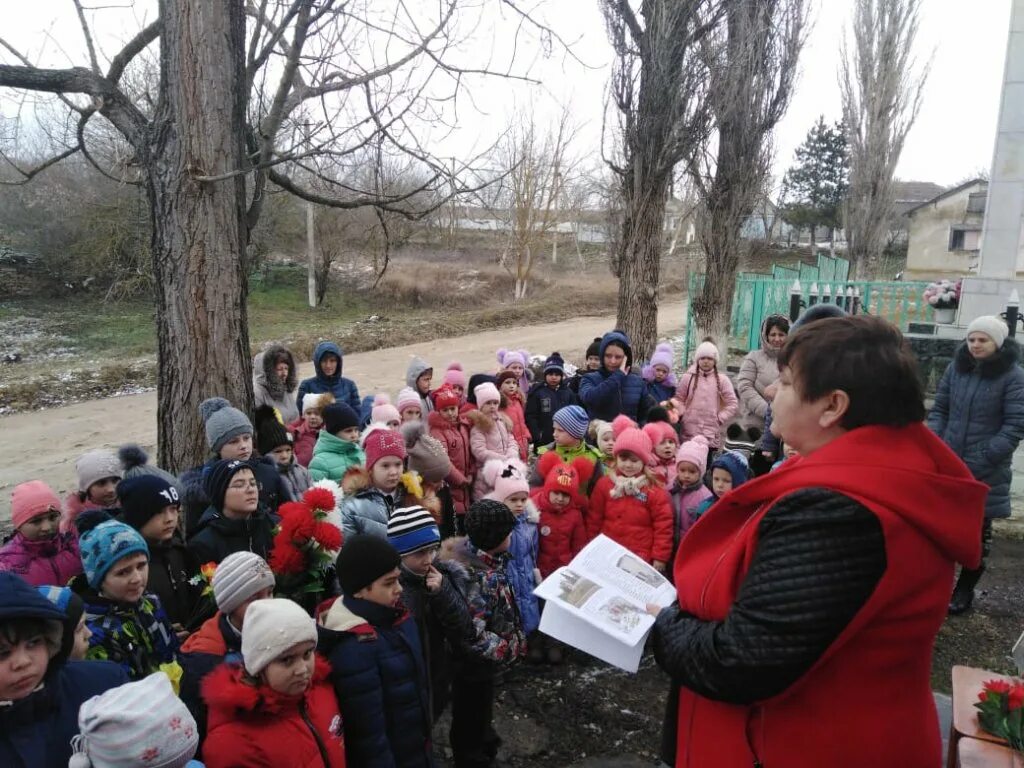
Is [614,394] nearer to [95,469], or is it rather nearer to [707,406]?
[707,406]

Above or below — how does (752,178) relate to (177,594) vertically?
above

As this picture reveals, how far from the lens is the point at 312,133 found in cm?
381

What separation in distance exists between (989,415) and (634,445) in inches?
95.6

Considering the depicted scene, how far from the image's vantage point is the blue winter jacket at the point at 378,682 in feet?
7.01

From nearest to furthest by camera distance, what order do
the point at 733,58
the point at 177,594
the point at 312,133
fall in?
the point at 177,594, the point at 312,133, the point at 733,58

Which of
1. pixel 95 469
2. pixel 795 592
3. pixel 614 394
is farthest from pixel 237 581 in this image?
pixel 614 394

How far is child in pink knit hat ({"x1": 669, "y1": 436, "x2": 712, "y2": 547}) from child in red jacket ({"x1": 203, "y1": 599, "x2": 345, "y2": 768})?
2.65 metres

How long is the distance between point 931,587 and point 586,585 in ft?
3.03

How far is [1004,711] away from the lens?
7.95 feet

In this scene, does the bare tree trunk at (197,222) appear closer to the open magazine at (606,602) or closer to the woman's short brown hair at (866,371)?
the open magazine at (606,602)

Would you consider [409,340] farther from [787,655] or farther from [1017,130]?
[787,655]

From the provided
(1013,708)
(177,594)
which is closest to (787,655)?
(1013,708)

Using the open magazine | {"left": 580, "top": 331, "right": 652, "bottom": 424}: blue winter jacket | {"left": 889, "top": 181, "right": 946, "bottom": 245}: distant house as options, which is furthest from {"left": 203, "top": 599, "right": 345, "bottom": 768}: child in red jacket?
{"left": 889, "top": 181, "right": 946, "bottom": 245}: distant house

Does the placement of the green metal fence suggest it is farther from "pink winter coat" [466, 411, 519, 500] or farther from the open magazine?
the open magazine
